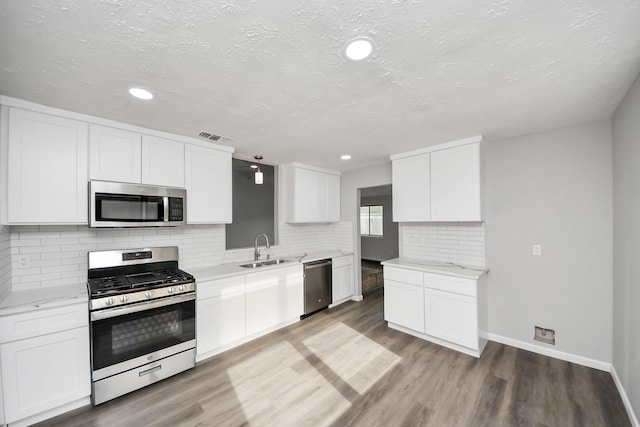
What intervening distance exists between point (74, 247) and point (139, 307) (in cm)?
95

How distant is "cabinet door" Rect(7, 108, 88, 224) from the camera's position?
2027mm

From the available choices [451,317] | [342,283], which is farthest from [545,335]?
[342,283]

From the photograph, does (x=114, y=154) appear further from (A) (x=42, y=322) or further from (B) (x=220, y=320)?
(B) (x=220, y=320)

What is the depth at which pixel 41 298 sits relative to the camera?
2.06 meters

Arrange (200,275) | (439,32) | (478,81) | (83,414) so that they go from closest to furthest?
1. (439,32)
2. (478,81)
3. (83,414)
4. (200,275)

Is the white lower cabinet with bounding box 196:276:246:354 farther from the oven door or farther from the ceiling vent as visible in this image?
the ceiling vent

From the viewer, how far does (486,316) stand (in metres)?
3.15

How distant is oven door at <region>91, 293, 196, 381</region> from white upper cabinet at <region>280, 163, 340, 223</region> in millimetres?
2118

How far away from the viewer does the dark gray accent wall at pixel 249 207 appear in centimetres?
390

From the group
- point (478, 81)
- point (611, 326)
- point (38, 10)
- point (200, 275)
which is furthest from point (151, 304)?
point (611, 326)

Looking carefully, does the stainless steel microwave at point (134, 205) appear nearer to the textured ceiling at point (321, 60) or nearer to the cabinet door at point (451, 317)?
the textured ceiling at point (321, 60)

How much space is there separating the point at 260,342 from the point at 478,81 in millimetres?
3427

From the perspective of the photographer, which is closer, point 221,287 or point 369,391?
point 369,391

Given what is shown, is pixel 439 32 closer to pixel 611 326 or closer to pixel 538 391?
pixel 538 391
